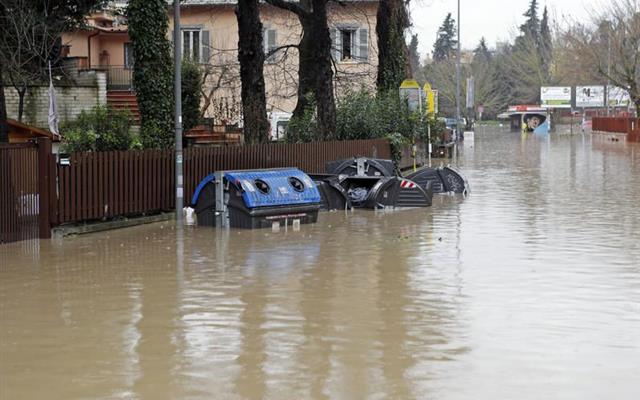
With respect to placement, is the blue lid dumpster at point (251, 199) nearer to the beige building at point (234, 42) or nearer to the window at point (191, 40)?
the beige building at point (234, 42)

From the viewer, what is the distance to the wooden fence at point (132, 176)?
1750 centimetres

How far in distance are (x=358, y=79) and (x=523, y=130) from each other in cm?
5821

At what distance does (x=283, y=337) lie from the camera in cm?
930

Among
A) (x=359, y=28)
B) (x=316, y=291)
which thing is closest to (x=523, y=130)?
(x=359, y=28)

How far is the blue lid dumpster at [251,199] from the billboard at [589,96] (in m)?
96.4

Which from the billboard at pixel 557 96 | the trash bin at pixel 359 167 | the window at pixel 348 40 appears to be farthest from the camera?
the billboard at pixel 557 96

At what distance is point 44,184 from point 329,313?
8038 mm

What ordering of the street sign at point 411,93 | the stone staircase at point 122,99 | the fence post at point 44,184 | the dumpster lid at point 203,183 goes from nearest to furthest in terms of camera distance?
the fence post at point 44,184 → the dumpster lid at point 203,183 → the street sign at point 411,93 → the stone staircase at point 122,99

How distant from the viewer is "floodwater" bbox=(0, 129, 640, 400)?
775cm

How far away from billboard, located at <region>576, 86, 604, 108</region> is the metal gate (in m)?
99.7

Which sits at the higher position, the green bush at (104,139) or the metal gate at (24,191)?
the green bush at (104,139)

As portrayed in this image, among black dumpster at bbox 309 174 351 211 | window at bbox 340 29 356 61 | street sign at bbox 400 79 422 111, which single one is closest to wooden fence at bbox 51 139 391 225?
black dumpster at bbox 309 174 351 211

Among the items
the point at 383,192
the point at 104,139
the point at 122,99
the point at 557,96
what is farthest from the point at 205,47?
the point at 557,96

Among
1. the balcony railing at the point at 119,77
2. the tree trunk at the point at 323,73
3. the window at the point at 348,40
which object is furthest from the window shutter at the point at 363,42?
the tree trunk at the point at 323,73
